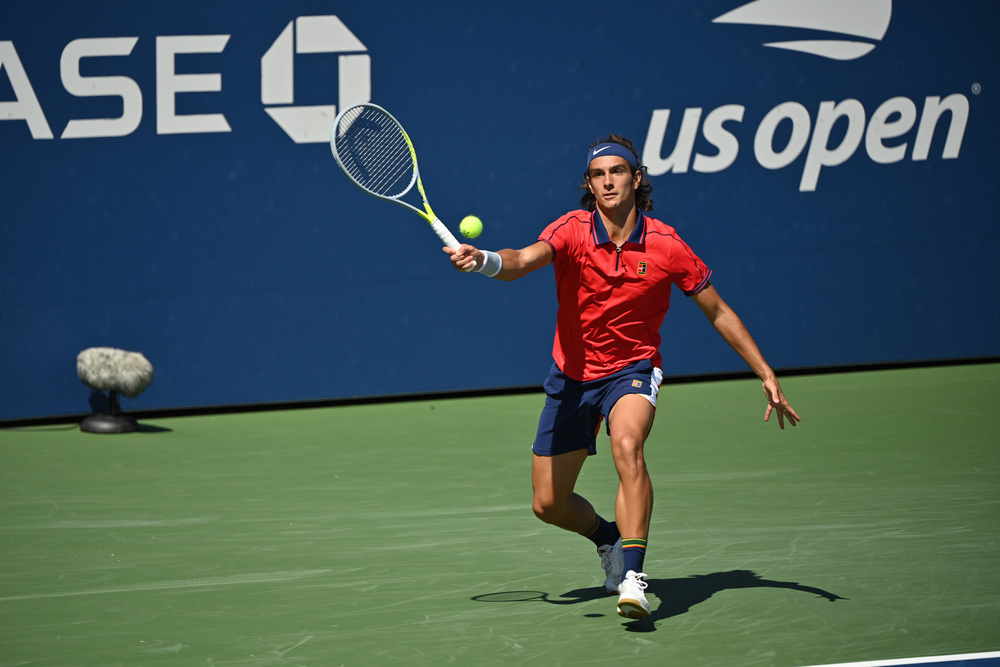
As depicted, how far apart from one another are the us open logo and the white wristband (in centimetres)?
478

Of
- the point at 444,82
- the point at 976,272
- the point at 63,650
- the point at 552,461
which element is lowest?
the point at 63,650

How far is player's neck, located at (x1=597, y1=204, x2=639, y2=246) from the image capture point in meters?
5.03

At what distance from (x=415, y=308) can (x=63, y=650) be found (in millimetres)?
5398

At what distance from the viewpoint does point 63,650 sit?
4.49 m

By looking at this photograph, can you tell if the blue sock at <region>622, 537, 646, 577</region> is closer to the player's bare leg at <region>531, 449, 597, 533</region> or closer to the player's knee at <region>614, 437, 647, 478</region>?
the player's knee at <region>614, 437, 647, 478</region>

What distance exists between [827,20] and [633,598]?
6919 millimetres

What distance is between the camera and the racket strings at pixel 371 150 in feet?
17.5

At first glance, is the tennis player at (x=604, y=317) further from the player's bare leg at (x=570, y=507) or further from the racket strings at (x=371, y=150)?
the racket strings at (x=371, y=150)

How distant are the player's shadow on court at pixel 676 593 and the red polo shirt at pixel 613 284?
33.2 inches

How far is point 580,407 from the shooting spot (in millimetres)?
5031

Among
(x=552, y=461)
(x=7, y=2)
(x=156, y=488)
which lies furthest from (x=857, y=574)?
(x=7, y=2)

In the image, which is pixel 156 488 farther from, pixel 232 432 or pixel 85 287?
pixel 85 287

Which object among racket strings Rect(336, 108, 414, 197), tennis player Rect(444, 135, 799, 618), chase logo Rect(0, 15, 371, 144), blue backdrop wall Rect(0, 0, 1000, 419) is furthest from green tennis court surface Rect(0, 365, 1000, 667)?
chase logo Rect(0, 15, 371, 144)

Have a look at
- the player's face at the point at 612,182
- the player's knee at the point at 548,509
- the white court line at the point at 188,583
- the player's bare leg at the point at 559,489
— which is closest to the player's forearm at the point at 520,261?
the player's face at the point at 612,182
